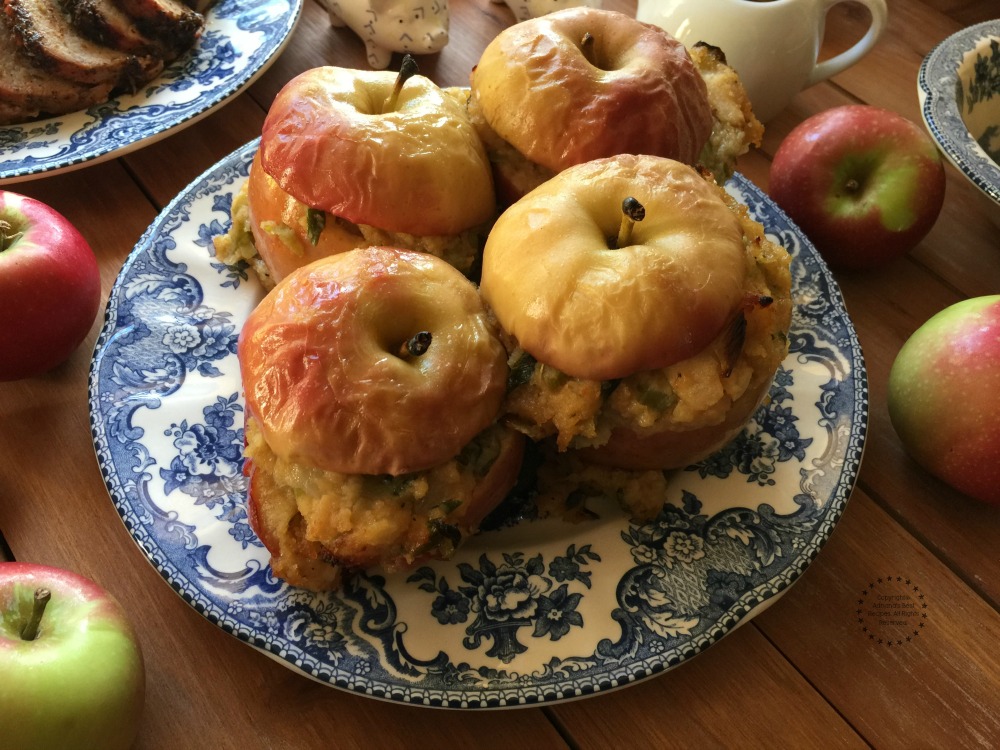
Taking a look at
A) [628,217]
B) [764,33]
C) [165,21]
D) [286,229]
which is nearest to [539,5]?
[764,33]

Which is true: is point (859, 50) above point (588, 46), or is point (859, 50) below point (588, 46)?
below

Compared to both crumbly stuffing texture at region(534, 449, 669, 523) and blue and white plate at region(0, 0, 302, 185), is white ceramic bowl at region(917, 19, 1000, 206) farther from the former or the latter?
blue and white plate at region(0, 0, 302, 185)

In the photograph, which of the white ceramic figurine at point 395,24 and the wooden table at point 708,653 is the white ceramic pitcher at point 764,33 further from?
the wooden table at point 708,653

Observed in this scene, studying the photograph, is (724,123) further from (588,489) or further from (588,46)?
(588,489)

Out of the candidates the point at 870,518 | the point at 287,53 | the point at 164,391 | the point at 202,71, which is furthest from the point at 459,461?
the point at 287,53

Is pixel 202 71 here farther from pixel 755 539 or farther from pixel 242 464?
pixel 755 539

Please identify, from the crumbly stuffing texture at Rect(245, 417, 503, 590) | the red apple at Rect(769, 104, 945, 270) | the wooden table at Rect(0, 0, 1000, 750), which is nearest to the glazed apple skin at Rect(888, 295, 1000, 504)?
the wooden table at Rect(0, 0, 1000, 750)
